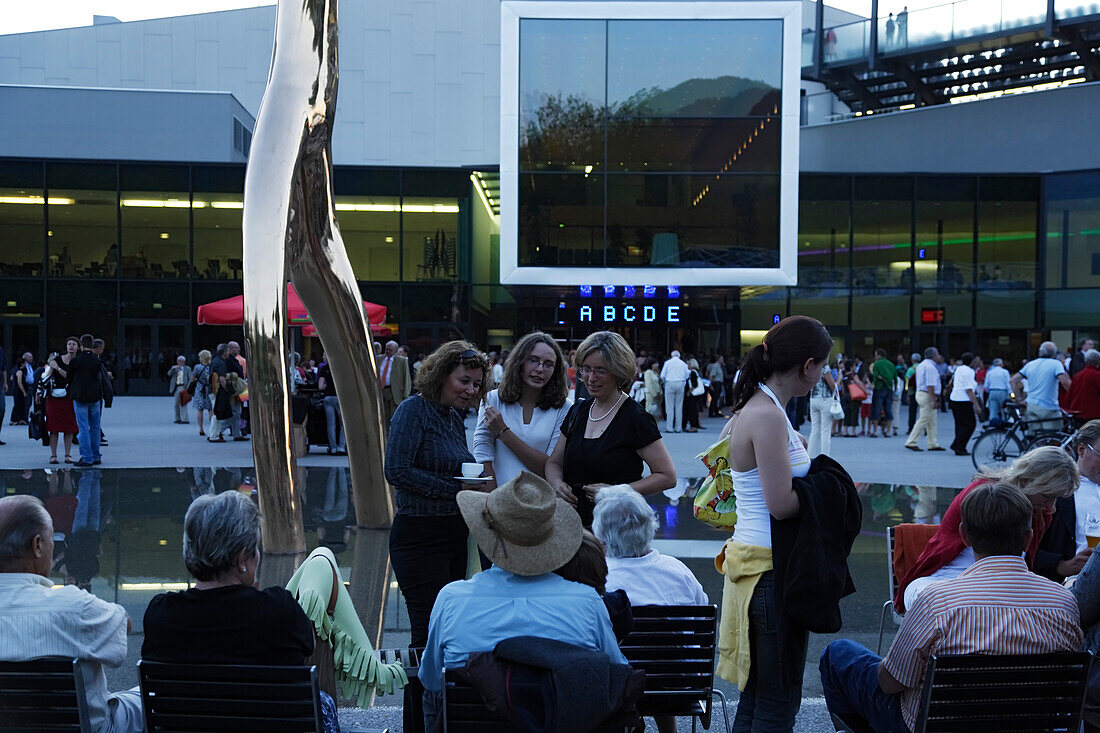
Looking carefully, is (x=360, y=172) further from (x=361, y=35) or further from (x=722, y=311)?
(x=722, y=311)

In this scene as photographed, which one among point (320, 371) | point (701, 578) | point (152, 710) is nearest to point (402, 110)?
point (320, 371)

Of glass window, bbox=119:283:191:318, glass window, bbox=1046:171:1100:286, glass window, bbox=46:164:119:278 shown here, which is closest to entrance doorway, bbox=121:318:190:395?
glass window, bbox=119:283:191:318

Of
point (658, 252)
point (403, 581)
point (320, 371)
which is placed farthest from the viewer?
point (658, 252)

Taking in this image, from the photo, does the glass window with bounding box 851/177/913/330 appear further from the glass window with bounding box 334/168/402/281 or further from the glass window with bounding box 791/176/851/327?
the glass window with bounding box 334/168/402/281

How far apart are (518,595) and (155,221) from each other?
2719cm

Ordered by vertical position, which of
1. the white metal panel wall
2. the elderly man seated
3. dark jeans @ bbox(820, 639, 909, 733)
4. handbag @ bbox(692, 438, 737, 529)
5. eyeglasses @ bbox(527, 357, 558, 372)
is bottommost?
dark jeans @ bbox(820, 639, 909, 733)

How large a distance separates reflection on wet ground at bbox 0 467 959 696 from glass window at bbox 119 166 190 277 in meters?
17.0

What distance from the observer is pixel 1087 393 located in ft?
36.8

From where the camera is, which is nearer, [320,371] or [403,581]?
[403,581]

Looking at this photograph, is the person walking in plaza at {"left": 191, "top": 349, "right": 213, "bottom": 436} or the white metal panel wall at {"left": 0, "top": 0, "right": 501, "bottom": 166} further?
the white metal panel wall at {"left": 0, "top": 0, "right": 501, "bottom": 166}

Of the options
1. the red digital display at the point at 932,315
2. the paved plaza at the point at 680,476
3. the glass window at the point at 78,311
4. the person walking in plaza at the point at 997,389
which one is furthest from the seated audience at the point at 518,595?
the red digital display at the point at 932,315

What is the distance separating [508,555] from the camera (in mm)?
2775

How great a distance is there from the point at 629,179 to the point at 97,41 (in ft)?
65.7

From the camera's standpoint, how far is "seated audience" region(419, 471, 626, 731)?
269 cm
